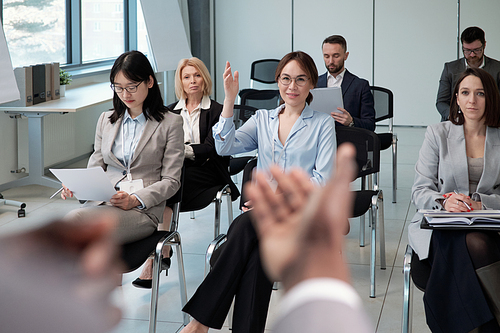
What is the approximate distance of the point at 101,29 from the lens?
725 cm

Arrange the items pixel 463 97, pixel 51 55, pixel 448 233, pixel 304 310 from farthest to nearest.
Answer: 1. pixel 51 55
2. pixel 463 97
3. pixel 448 233
4. pixel 304 310

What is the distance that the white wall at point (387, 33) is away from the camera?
7785mm

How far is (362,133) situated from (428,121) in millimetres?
5459

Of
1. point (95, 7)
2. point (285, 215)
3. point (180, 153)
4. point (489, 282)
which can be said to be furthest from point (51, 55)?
point (285, 215)

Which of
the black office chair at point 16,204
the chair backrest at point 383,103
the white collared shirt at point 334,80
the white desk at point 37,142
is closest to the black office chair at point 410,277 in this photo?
the white collared shirt at point 334,80

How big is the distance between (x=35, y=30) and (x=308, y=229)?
5892mm

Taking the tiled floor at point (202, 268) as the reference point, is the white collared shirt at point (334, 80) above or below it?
above

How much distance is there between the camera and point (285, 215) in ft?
1.97

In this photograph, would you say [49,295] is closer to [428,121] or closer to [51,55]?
[51,55]

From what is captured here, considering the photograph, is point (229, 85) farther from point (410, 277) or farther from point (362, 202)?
point (410, 277)

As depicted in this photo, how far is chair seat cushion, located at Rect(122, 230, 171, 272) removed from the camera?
6.95ft

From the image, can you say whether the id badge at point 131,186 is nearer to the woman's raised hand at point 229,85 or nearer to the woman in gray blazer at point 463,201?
the woman's raised hand at point 229,85

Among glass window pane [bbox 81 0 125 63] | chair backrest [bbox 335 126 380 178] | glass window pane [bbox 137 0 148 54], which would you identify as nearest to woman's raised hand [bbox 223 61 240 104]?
chair backrest [bbox 335 126 380 178]

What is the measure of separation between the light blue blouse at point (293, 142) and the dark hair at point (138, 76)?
13.2 inches
